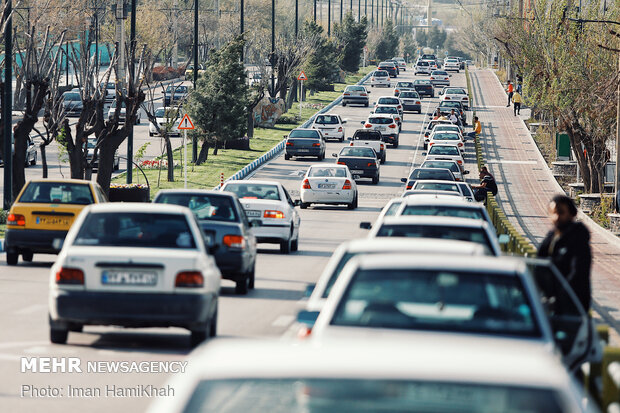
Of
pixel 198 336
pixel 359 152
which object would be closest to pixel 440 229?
pixel 198 336

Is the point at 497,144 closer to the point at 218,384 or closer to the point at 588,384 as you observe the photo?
the point at 588,384

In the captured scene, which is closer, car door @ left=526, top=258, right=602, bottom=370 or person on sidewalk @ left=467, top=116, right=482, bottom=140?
car door @ left=526, top=258, right=602, bottom=370

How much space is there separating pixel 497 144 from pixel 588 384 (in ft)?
193

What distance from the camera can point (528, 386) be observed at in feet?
13.4

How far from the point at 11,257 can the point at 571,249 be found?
1297 centimetres

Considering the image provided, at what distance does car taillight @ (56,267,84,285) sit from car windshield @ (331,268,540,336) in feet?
17.6

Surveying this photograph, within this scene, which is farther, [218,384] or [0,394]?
[0,394]

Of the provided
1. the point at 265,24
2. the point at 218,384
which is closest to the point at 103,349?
the point at 218,384

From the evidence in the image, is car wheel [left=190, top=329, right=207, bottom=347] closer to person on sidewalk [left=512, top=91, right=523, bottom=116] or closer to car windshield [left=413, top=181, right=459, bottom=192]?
car windshield [left=413, top=181, right=459, bottom=192]

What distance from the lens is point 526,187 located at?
49.9 meters

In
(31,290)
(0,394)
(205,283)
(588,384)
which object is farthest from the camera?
(31,290)

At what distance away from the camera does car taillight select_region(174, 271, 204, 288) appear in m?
12.3

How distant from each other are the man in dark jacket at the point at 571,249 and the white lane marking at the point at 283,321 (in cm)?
502

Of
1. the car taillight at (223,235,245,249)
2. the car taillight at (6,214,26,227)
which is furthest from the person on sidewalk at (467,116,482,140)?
the car taillight at (223,235,245,249)
